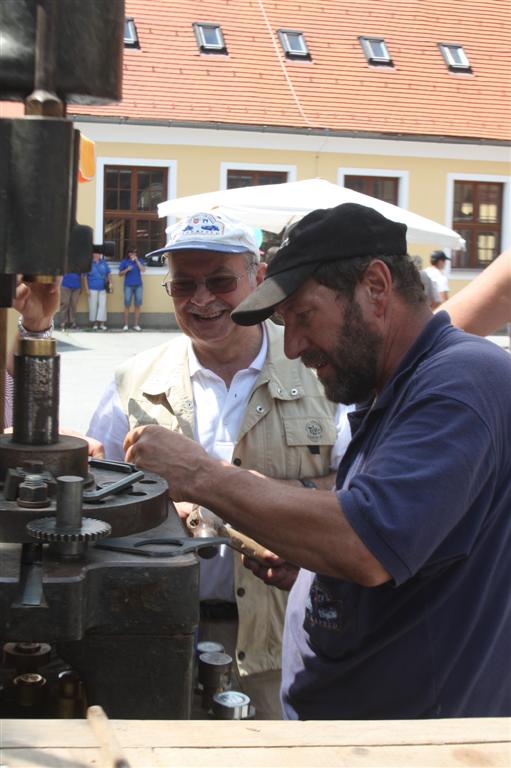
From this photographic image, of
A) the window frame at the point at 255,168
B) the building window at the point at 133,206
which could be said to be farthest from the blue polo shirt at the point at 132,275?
the window frame at the point at 255,168

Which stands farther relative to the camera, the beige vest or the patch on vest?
the patch on vest

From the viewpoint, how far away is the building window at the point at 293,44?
861 inches

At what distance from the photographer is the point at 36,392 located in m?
1.40

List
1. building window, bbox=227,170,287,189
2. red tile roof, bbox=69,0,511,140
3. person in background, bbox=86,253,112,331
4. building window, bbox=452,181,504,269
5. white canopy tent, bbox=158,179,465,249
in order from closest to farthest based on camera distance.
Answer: white canopy tent, bbox=158,179,465,249 < person in background, bbox=86,253,112,331 < building window, bbox=227,170,287,189 < red tile roof, bbox=69,0,511,140 < building window, bbox=452,181,504,269

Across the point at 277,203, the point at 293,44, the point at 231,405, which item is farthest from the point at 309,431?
the point at 293,44

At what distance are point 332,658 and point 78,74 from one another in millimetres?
1139

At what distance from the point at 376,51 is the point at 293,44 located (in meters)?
1.99

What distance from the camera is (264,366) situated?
2.92 meters

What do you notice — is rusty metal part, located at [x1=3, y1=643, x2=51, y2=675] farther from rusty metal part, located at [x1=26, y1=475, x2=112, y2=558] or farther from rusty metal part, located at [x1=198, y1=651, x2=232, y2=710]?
rusty metal part, located at [x1=198, y1=651, x2=232, y2=710]

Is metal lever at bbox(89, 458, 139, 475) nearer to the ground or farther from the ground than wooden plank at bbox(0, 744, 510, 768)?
farther from the ground

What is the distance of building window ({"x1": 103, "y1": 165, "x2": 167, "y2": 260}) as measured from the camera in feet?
64.7

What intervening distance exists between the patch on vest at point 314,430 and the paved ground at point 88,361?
4137 millimetres

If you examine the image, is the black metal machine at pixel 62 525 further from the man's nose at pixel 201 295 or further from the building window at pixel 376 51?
the building window at pixel 376 51

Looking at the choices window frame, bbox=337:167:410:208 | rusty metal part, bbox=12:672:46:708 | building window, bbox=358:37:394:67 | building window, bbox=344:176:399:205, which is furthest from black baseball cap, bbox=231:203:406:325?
building window, bbox=358:37:394:67
